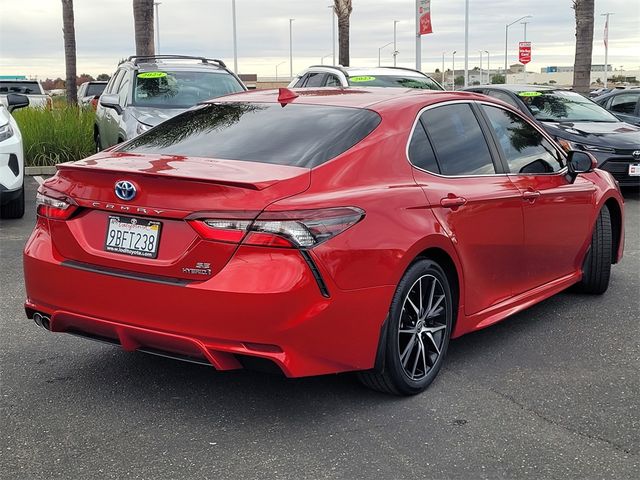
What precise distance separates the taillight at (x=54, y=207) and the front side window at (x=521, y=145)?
259 centimetres

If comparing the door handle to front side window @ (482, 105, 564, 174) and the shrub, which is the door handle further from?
the shrub

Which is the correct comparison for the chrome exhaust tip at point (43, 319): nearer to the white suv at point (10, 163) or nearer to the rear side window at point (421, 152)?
the rear side window at point (421, 152)

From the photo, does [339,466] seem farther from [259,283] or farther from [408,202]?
[408,202]

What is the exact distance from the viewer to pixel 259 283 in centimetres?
357

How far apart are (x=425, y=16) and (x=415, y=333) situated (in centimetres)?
1865

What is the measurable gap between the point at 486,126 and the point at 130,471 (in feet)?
9.73

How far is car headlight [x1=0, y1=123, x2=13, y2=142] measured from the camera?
29.2 ft

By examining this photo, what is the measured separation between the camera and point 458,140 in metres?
4.86

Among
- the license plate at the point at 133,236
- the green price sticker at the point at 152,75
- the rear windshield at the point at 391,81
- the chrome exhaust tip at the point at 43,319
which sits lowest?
the chrome exhaust tip at the point at 43,319

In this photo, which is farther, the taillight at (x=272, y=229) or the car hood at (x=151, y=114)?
the car hood at (x=151, y=114)

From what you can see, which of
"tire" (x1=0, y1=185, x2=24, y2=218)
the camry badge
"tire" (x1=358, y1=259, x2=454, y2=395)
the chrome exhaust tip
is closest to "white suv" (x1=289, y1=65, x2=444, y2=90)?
"tire" (x1=0, y1=185, x2=24, y2=218)

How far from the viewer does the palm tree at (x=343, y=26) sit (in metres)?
28.8

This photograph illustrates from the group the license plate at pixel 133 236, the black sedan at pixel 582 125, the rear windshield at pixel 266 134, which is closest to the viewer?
the license plate at pixel 133 236

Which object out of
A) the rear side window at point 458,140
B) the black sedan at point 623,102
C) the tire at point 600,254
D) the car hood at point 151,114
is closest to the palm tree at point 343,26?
the black sedan at point 623,102
